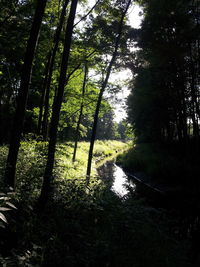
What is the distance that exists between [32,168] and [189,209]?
728 centimetres

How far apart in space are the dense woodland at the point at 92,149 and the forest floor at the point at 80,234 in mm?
23

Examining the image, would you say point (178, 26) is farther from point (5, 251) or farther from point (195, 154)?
point (5, 251)

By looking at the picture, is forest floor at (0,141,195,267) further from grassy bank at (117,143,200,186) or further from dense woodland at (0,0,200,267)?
grassy bank at (117,143,200,186)

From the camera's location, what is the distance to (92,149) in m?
9.15

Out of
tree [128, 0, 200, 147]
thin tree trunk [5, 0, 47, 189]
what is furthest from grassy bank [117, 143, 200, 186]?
thin tree trunk [5, 0, 47, 189]

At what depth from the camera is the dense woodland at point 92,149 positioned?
3.46m

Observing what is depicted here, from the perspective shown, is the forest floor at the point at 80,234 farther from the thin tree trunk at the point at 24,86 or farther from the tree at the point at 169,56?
the tree at the point at 169,56

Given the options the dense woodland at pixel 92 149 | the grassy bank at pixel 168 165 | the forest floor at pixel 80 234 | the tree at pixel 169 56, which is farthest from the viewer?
the grassy bank at pixel 168 165

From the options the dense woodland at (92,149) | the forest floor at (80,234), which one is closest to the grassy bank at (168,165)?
the dense woodland at (92,149)

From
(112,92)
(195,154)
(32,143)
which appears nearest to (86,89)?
(112,92)

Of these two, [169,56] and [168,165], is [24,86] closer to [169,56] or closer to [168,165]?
[169,56]

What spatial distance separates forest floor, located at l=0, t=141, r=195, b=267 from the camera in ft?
9.76

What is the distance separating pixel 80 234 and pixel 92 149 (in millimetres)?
5507

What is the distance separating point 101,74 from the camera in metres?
10.2
